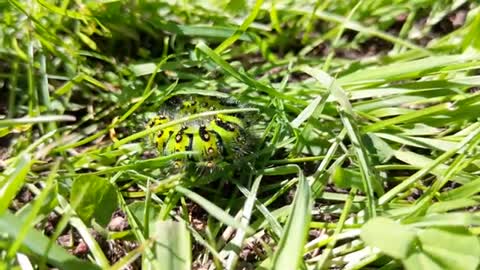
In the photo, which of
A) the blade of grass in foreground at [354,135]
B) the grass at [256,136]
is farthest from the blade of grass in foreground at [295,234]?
the blade of grass in foreground at [354,135]

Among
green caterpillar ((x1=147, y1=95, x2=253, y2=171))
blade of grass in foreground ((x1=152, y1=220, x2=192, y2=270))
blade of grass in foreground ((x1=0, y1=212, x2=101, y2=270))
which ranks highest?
green caterpillar ((x1=147, y1=95, x2=253, y2=171))

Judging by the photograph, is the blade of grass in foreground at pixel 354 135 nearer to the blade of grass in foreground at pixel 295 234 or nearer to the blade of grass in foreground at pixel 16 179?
the blade of grass in foreground at pixel 295 234

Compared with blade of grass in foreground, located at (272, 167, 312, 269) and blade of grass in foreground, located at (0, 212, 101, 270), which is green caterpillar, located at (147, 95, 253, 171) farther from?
blade of grass in foreground, located at (0, 212, 101, 270)

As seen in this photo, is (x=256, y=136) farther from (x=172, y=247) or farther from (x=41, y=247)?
(x=41, y=247)

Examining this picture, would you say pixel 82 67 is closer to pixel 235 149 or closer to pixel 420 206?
pixel 235 149

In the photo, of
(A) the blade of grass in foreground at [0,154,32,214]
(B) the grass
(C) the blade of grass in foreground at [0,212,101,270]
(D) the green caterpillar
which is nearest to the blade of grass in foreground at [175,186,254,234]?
(B) the grass

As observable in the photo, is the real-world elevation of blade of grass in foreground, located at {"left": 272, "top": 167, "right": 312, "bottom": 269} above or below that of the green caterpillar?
below
